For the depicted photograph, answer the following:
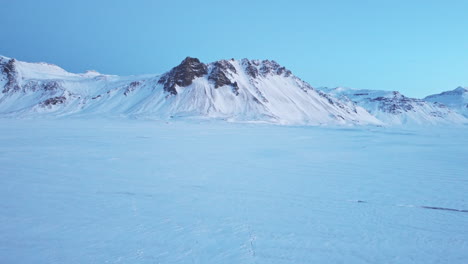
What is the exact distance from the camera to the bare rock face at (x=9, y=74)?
4498 inches

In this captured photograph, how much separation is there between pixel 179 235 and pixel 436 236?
193 inches

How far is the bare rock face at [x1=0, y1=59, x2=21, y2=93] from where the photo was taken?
375ft

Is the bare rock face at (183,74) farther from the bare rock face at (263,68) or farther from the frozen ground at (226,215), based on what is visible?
the frozen ground at (226,215)

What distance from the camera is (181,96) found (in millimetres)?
104750

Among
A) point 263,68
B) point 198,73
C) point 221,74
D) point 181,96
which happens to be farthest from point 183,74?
point 263,68

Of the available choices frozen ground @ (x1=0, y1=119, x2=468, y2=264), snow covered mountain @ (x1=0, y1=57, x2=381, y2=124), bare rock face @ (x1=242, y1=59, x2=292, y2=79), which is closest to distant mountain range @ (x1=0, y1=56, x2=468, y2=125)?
snow covered mountain @ (x1=0, y1=57, x2=381, y2=124)

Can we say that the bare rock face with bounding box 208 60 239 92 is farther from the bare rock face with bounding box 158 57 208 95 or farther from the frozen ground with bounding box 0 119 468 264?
the frozen ground with bounding box 0 119 468 264

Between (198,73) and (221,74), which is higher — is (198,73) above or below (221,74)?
above

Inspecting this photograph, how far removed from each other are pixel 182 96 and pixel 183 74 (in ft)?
49.1

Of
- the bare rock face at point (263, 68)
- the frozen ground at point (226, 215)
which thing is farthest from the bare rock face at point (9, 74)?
the frozen ground at point (226, 215)

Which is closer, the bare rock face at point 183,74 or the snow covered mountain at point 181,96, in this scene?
the snow covered mountain at point 181,96

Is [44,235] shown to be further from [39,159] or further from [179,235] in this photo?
[39,159]

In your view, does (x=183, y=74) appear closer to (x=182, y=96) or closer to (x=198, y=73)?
(x=198, y=73)

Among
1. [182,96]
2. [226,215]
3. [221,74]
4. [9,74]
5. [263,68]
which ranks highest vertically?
[263,68]
